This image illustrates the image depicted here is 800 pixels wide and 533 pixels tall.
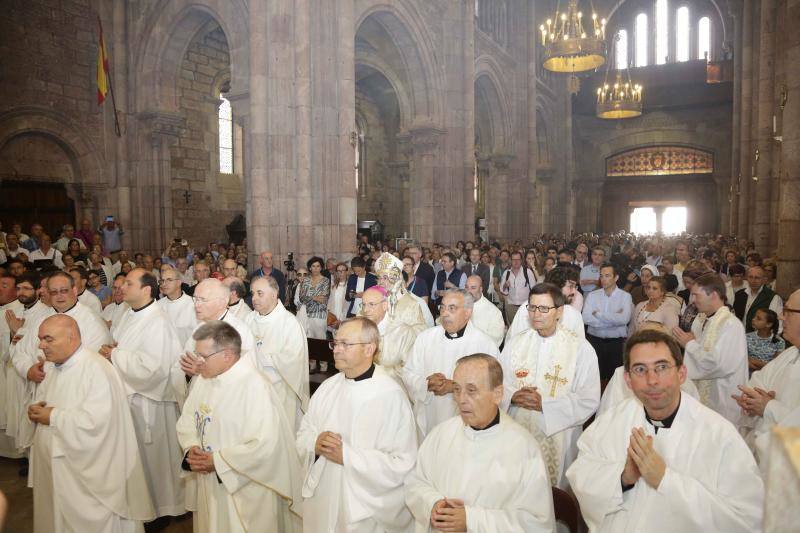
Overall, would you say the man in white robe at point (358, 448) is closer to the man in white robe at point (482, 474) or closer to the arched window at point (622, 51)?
the man in white robe at point (482, 474)

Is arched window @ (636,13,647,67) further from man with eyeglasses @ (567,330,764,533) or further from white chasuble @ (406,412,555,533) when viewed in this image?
white chasuble @ (406,412,555,533)

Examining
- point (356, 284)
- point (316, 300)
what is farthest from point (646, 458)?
point (316, 300)

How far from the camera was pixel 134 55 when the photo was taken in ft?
52.1

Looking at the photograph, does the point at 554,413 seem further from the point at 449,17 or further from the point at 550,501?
the point at 449,17

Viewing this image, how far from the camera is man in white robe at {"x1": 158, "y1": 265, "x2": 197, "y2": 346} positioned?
6504mm

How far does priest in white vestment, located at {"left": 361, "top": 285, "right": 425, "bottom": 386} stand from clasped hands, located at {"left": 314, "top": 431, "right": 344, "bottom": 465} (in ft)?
6.13

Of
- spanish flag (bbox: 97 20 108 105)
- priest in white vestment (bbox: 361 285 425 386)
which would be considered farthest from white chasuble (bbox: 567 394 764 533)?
spanish flag (bbox: 97 20 108 105)

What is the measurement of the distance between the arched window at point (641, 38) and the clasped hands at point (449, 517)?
3441 cm

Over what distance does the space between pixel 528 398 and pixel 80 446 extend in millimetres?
3080

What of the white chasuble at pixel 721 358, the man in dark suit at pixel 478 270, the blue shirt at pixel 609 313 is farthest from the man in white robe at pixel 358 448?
the man in dark suit at pixel 478 270

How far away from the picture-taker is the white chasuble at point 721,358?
4602 mm

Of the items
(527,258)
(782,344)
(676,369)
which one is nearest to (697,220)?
(527,258)

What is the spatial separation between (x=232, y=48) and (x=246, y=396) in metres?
11.7

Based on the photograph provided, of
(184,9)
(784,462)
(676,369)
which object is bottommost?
(676,369)
